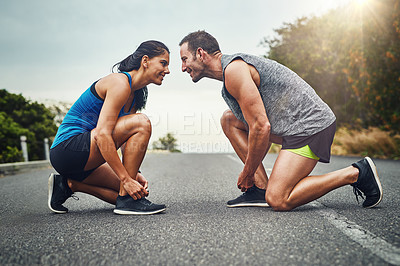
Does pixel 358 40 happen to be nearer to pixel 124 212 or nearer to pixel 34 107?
pixel 124 212

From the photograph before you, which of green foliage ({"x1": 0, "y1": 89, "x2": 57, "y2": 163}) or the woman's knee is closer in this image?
the woman's knee

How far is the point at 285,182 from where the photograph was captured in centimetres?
310

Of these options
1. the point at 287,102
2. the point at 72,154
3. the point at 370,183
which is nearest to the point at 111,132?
the point at 72,154

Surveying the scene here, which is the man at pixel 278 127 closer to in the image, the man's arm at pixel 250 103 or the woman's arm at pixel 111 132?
the man's arm at pixel 250 103

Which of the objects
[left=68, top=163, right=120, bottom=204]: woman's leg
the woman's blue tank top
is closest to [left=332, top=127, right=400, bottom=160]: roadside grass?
[left=68, top=163, right=120, bottom=204]: woman's leg

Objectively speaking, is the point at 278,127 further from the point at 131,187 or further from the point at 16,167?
the point at 16,167

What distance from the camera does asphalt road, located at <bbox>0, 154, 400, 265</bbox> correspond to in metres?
1.88

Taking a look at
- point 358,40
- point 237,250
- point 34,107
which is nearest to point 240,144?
point 237,250

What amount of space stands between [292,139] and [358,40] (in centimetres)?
1091

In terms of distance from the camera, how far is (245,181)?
335 centimetres

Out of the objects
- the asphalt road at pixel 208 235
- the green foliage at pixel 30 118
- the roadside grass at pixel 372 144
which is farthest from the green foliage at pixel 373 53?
the green foliage at pixel 30 118

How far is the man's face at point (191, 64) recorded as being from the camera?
348cm

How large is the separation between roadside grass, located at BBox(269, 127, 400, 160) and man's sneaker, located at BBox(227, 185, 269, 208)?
9540 mm

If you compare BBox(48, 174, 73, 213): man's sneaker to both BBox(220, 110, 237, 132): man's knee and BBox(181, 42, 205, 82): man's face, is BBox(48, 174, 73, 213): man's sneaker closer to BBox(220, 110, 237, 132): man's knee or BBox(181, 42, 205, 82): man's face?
BBox(181, 42, 205, 82): man's face
